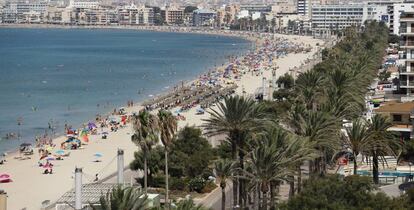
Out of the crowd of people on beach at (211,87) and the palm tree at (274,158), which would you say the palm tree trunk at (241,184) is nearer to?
the palm tree at (274,158)

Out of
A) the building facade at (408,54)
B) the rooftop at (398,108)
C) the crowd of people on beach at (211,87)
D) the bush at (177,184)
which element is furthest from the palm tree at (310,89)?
the crowd of people on beach at (211,87)

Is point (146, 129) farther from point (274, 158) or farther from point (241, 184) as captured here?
point (274, 158)

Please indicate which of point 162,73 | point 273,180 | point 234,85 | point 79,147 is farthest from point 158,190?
point 162,73

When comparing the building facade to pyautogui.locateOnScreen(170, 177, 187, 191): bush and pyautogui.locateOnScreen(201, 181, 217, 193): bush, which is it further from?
pyautogui.locateOnScreen(170, 177, 187, 191): bush

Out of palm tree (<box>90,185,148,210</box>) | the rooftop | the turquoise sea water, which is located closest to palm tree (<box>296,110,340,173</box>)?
the rooftop

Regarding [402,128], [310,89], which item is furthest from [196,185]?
[402,128]
